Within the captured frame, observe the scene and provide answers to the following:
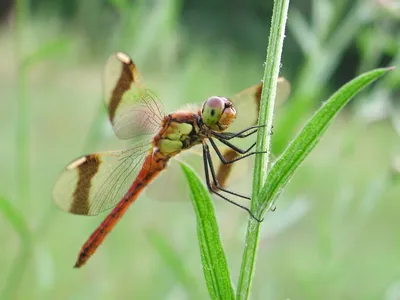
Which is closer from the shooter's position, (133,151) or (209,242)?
(209,242)

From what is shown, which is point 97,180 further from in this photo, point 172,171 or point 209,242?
point 209,242

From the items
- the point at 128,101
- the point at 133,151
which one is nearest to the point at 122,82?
the point at 128,101

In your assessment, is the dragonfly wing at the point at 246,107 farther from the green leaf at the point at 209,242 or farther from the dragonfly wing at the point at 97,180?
the green leaf at the point at 209,242

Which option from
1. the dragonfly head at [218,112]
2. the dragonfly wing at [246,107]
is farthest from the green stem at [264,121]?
the dragonfly wing at [246,107]

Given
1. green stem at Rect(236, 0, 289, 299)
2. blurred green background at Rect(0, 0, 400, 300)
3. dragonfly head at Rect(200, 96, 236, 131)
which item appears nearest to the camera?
green stem at Rect(236, 0, 289, 299)

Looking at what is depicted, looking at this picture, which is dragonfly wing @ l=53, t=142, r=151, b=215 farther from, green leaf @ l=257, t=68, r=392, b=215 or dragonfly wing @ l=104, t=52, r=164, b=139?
green leaf @ l=257, t=68, r=392, b=215

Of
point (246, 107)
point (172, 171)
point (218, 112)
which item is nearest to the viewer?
point (218, 112)

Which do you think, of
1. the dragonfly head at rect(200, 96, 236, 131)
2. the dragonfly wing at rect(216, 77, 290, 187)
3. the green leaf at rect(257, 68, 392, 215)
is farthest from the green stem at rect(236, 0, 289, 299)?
the dragonfly wing at rect(216, 77, 290, 187)
